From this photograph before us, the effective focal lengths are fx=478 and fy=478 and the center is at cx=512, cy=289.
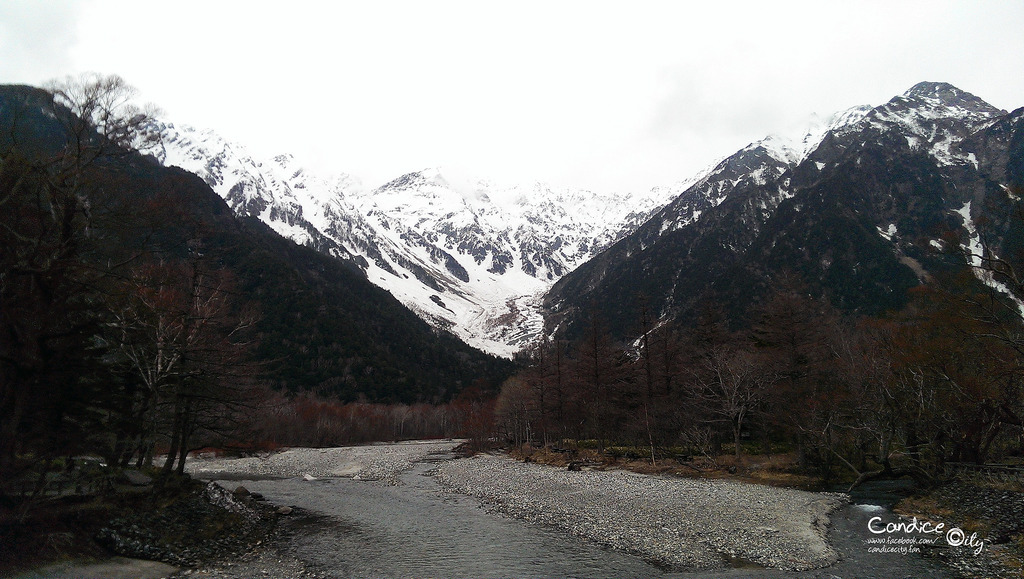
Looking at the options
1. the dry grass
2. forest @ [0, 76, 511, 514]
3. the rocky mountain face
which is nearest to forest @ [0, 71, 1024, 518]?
forest @ [0, 76, 511, 514]

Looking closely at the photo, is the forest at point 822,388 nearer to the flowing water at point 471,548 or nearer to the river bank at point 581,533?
the river bank at point 581,533

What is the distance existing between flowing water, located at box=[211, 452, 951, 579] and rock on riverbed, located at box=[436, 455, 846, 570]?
2.81 ft

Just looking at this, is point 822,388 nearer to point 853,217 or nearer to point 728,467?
point 728,467

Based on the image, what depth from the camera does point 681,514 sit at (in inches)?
898

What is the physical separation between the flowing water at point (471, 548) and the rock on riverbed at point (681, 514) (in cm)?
86

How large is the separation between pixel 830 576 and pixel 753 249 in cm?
15207

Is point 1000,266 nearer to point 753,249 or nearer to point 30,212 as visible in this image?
point 30,212

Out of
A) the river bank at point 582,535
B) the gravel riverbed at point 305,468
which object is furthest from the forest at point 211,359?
the gravel riverbed at point 305,468

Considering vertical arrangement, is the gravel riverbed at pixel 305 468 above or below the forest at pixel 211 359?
below

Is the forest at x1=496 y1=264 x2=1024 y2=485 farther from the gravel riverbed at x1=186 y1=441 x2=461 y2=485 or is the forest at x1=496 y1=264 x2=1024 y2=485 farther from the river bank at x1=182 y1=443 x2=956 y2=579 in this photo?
the gravel riverbed at x1=186 y1=441 x2=461 y2=485

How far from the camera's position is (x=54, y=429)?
14.5 m

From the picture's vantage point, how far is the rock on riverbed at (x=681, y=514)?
1718cm

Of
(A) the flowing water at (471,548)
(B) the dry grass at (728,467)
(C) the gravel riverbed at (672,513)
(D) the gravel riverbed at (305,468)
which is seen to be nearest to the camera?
(A) the flowing water at (471,548)

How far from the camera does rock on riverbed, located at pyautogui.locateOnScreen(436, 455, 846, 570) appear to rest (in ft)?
56.4
